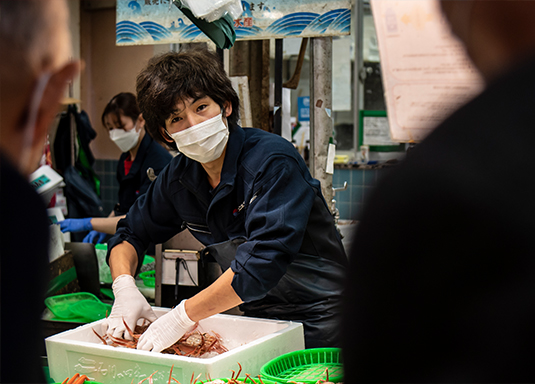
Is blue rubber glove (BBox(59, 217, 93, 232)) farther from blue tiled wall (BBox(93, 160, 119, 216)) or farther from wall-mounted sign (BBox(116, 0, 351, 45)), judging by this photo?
blue tiled wall (BBox(93, 160, 119, 216))

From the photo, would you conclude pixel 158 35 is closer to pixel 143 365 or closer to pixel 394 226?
pixel 143 365

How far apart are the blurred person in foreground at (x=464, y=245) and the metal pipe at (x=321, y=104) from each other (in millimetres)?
2284

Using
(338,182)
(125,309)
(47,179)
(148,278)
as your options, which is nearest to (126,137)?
(47,179)

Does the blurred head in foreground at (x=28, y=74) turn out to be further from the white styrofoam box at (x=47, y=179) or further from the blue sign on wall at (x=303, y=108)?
the blue sign on wall at (x=303, y=108)

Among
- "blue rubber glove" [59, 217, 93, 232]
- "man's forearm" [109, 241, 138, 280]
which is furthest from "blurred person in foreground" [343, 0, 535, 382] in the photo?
"blue rubber glove" [59, 217, 93, 232]

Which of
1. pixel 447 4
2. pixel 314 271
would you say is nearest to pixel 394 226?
pixel 447 4

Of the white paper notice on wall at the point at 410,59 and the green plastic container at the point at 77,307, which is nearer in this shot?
the white paper notice on wall at the point at 410,59

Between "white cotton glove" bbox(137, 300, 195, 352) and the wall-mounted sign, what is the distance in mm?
1505

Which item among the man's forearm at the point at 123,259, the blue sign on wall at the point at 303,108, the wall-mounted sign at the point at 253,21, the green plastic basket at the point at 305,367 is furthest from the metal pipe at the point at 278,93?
the blue sign on wall at the point at 303,108

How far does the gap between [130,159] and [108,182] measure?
2.50 meters

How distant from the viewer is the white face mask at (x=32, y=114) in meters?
0.55

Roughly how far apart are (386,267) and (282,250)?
4.43 feet

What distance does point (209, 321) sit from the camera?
222 centimetres

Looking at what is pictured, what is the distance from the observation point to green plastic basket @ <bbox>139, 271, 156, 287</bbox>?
10.5 feet
